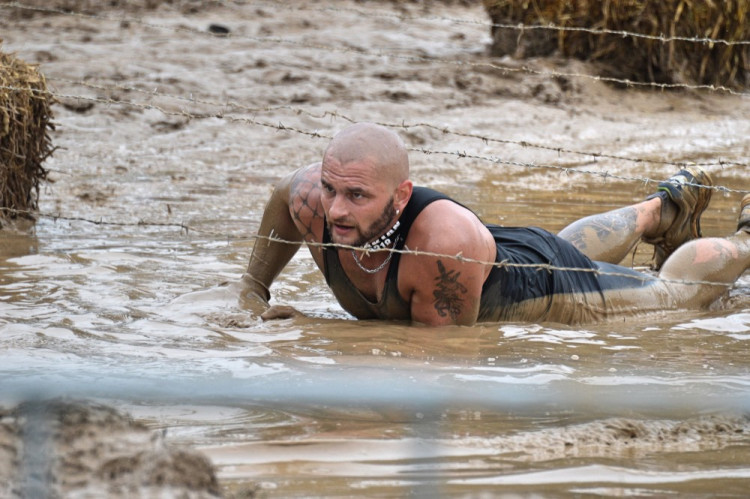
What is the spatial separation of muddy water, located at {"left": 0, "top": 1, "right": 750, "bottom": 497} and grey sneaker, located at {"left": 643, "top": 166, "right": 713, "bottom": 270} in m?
0.30

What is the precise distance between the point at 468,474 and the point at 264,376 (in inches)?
48.2

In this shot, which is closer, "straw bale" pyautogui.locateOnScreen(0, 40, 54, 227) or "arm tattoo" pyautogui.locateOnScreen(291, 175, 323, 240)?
"arm tattoo" pyautogui.locateOnScreen(291, 175, 323, 240)

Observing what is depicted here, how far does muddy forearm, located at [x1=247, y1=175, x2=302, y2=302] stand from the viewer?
541 cm

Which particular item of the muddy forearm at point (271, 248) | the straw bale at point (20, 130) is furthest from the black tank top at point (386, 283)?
the straw bale at point (20, 130)

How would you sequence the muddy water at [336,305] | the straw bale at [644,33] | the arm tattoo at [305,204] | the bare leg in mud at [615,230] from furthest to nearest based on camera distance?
the straw bale at [644,33] → the bare leg in mud at [615,230] → the arm tattoo at [305,204] → the muddy water at [336,305]

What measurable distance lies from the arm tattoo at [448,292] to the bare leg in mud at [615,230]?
1382mm

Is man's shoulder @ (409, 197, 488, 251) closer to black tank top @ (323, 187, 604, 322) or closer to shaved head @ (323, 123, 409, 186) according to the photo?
black tank top @ (323, 187, 604, 322)

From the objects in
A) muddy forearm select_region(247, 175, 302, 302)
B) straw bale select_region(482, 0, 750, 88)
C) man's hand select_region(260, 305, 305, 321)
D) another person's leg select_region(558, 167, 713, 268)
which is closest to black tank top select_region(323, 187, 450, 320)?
man's hand select_region(260, 305, 305, 321)

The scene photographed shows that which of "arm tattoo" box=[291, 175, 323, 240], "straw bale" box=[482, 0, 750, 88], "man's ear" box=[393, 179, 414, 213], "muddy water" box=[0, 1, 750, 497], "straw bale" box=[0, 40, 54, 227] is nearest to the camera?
"muddy water" box=[0, 1, 750, 497]

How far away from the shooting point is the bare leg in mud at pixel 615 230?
601 cm

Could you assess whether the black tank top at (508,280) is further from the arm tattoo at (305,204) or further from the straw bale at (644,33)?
the straw bale at (644,33)

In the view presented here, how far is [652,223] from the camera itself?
6.14m

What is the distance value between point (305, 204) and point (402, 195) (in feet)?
1.99

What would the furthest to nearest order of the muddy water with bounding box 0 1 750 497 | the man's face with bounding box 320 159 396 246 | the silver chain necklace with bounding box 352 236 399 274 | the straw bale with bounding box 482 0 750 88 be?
the straw bale with bounding box 482 0 750 88
the silver chain necklace with bounding box 352 236 399 274
the man's face with bounding box 320 159 396 246
the muddy water with bounding box 0 1 750 497
